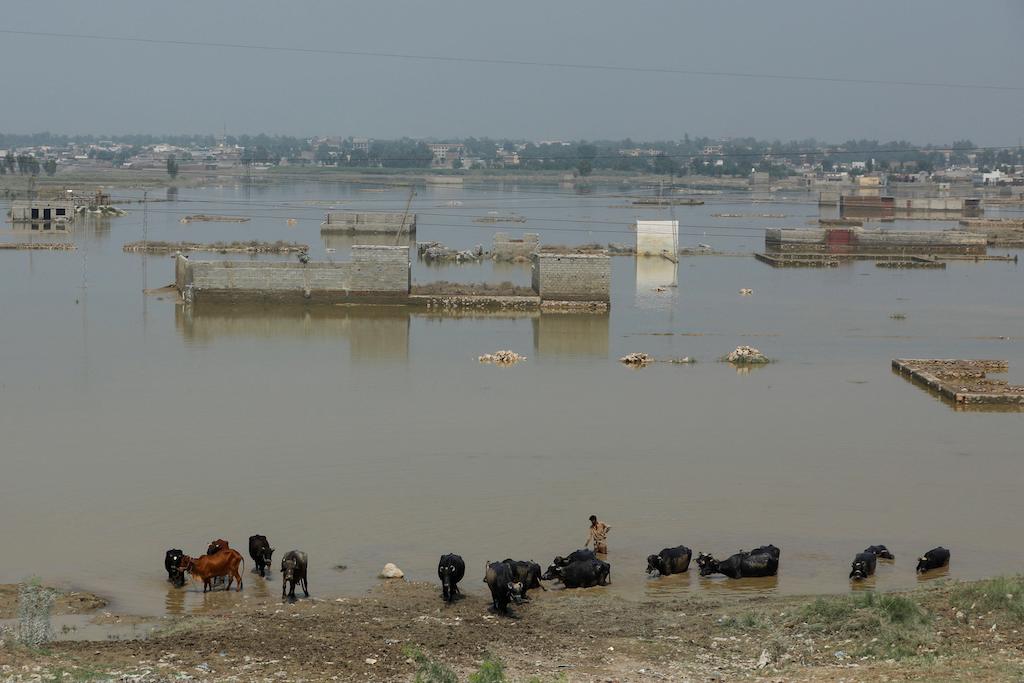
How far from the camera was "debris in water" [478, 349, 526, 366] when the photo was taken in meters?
22.5

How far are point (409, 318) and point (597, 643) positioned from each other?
19.0 m

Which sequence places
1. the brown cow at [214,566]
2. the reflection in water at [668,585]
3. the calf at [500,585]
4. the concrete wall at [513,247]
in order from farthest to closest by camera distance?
1. the concrete wall at [513,247]
2. the reflection in water at [668,585]
3. the brown cow at [214,566]
4. the calf at [500,585]

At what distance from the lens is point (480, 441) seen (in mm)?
16359

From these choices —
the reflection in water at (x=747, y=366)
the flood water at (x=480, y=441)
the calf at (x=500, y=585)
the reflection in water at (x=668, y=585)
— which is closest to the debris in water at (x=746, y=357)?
the reflection in water at (x=747, y=366)

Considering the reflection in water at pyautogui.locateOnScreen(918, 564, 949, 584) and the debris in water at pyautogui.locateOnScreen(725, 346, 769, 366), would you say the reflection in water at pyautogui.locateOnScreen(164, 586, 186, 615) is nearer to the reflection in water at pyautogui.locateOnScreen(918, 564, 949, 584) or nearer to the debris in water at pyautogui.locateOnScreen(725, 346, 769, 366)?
the reflection in water at pyautogui.locateOnScreen(918, 564, 949, 584)

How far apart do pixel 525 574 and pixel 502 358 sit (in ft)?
40.1

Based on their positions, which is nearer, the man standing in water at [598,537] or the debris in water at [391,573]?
the debris in water at [391,573]

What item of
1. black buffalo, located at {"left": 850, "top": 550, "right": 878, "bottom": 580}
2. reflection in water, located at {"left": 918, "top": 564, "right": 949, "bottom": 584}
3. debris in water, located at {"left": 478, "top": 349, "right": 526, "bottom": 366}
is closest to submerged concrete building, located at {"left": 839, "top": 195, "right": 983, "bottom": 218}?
debris in water, located at {"left": 478, "top": 349, "right": 526, "bottom": 366}

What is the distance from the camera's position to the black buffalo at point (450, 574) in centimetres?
1027

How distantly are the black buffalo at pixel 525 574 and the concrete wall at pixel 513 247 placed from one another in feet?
108

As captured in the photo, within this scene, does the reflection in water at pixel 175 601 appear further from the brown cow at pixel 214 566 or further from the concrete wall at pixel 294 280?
the concrete wall at pixel 294 280

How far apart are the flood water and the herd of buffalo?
185 mm

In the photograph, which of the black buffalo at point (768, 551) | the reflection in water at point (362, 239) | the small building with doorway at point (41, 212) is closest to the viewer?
the black buffalo at point (768, 551)

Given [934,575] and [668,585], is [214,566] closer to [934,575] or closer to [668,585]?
[668,585]
